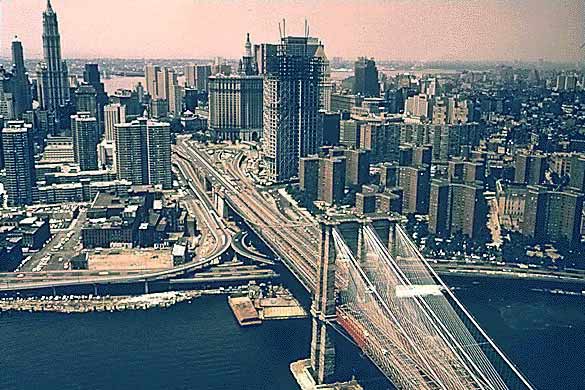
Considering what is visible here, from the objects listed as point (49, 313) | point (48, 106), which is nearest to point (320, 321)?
point (49, 313)

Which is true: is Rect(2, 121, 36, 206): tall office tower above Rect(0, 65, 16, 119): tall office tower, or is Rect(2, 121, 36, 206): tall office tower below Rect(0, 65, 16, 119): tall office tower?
below

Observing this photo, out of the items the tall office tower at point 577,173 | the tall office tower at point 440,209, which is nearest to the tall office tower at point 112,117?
the tall office tower at point 440,209

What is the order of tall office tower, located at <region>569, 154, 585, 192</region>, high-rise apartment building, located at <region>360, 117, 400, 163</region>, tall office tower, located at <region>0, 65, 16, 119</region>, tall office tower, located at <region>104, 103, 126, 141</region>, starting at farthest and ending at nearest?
tall office tower, located at <region>0, 65, 16, 119</region>
tall office tower, located at <region>104, 103, 126, 141</region>
high-rise apartment building, located at <region>360, 117, 400, 163</region>
tall office tower, located at <region>569, 154, 585, 192</region>

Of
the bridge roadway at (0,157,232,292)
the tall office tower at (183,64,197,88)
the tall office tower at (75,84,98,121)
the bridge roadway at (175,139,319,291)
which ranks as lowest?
the bridge roadway at (0,157,232,292)

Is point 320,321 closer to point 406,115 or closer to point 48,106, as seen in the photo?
point 406,115

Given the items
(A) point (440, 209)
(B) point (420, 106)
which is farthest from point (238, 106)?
(A) point (440, 209)

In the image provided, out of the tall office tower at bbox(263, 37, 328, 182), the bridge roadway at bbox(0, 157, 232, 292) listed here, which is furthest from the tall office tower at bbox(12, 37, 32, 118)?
A: the bridge roadway at bbox(0, 157, 232, 292)

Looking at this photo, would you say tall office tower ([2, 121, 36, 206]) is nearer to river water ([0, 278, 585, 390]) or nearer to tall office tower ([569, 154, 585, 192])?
river water ([0, 278, 585, 390])

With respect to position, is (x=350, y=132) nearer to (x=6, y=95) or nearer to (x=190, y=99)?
(x=190, y=99)
